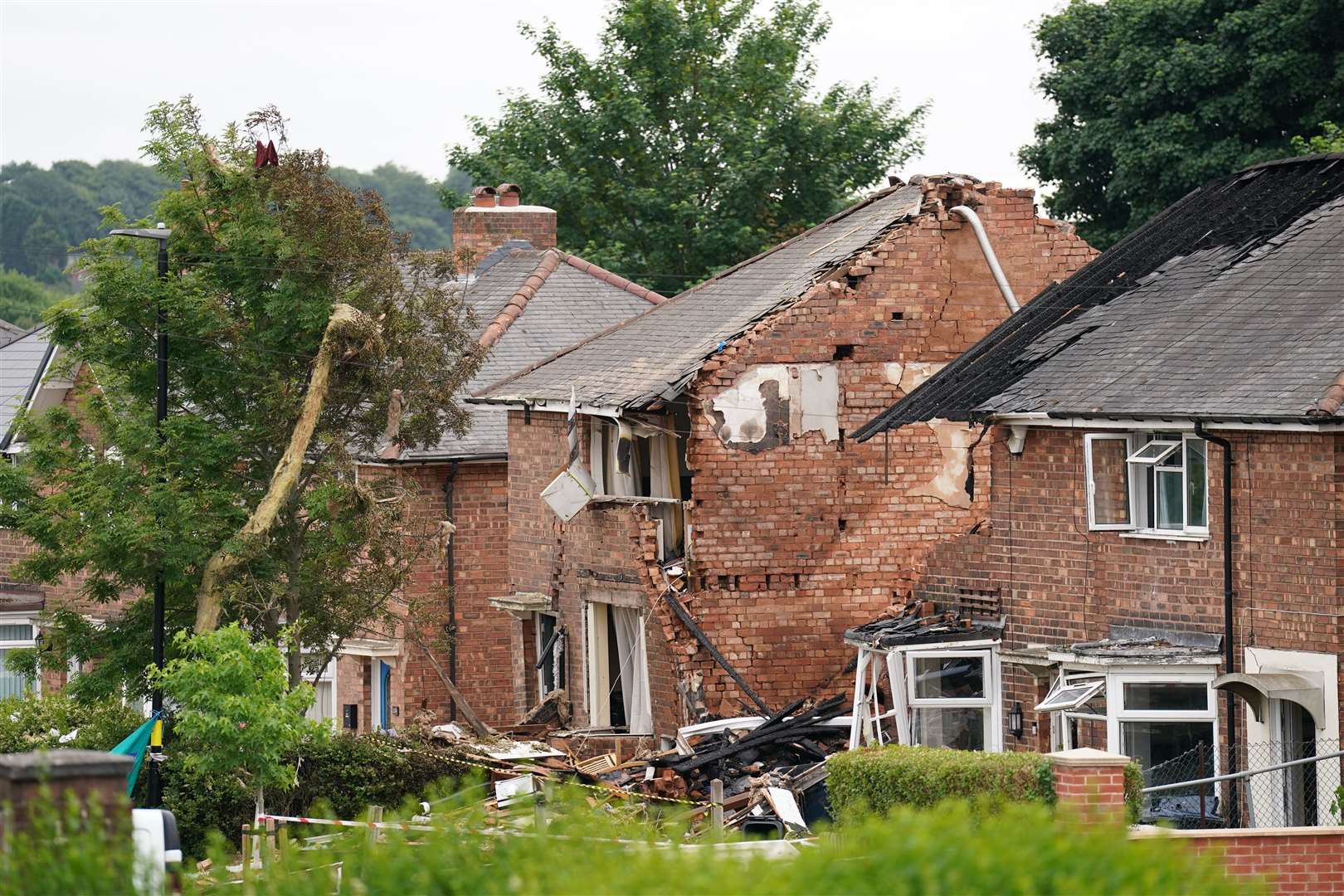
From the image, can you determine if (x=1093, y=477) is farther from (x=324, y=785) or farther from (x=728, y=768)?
(x=324, y=785)

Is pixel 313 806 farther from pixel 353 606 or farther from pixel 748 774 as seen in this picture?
pixel 748 774

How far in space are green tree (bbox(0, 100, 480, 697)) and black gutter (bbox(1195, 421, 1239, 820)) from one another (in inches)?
436

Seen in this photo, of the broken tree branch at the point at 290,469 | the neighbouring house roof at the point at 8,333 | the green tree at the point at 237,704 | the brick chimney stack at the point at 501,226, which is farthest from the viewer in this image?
the neighbouring house roof at the point at 8,333

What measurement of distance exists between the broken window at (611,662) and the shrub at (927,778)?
8997mm

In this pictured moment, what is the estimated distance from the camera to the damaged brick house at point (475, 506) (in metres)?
32.9

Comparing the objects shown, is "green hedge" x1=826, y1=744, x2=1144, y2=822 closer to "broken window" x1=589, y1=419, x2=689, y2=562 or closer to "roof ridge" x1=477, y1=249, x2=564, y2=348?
"broken window" x1=589, y1=419, x2=689, y2=562

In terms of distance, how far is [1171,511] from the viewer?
21672 millimetres

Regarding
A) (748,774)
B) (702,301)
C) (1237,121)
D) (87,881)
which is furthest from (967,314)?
(87,881)

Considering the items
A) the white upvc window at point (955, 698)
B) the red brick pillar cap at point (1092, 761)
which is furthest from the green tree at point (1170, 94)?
the red brick pillar cap at point (1092, 761)

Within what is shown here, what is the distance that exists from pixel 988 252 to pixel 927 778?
11.0 m

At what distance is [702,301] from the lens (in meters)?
30.6

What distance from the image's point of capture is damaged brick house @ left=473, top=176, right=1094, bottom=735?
2655cm

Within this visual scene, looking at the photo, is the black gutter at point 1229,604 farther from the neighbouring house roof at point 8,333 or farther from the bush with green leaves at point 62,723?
the neighbouring house roof at point 8,333

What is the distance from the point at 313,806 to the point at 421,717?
5606 mm
